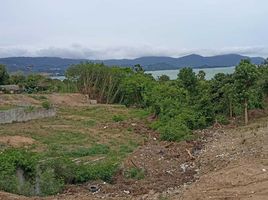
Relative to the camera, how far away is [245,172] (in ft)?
38.9

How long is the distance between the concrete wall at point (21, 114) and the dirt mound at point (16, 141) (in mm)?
5103

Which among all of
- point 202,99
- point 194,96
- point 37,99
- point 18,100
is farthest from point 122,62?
point 202,99

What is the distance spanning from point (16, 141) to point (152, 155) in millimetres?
6136

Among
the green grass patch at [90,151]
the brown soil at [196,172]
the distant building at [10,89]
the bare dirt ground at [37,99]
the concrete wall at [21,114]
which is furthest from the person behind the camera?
the distant building at [10,89]

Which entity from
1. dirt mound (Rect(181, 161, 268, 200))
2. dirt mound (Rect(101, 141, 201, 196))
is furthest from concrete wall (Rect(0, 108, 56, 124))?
dirt mound (Rect(181, 161, 268, 200))

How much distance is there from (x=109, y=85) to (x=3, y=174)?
33.8 metres

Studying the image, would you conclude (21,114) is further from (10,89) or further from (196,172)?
(10,89)

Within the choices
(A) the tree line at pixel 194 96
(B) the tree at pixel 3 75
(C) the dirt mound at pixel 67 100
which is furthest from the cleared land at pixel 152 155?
(B) the tree at pixel 3 75

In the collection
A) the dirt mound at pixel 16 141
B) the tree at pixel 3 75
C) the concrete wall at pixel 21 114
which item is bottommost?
the dirt mound at pixel 16 141

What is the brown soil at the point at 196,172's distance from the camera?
34.4ft

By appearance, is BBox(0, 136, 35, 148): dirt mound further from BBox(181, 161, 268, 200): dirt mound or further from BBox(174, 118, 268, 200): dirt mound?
BBox(181, 161, 268, 200): dirt mound

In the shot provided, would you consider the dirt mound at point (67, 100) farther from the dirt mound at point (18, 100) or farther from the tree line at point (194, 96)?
the tree line at point (194, 96)

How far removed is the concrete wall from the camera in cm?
2423

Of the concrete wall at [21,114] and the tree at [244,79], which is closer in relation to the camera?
the tree at [244,79]
